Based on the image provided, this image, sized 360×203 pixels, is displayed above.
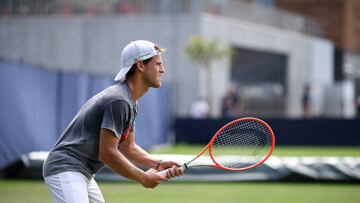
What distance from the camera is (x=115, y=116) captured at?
602 cm

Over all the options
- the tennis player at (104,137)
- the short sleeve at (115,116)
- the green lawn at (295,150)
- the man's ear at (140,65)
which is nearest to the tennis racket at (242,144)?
the tennis player at (104,137)

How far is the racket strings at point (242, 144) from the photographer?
7.05 m

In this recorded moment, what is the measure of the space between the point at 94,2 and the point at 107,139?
31.0m

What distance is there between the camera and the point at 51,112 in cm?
1736

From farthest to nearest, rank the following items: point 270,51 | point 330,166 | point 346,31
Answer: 1. point 346,31
2. point 270,51
3. point 330,166

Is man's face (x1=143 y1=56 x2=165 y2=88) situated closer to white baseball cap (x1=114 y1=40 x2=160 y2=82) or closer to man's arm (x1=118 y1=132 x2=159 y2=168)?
white baseball cap (x1=114 y1=40 x2=160 y2=82)

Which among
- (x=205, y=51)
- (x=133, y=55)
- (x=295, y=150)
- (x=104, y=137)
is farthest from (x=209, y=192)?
(x=205, y=51)

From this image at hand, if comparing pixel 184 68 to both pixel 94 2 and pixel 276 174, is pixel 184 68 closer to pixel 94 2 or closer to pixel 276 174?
pixel 94 2

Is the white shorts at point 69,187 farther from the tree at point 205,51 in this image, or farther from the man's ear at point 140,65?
the tree at point 205,51

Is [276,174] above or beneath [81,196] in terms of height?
beneath

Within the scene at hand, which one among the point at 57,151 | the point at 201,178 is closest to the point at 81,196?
the point at 57,151

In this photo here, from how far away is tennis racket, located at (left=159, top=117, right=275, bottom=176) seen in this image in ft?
23.1

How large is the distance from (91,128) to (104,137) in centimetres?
19

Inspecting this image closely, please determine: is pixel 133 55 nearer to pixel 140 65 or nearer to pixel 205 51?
pixel 140 65
